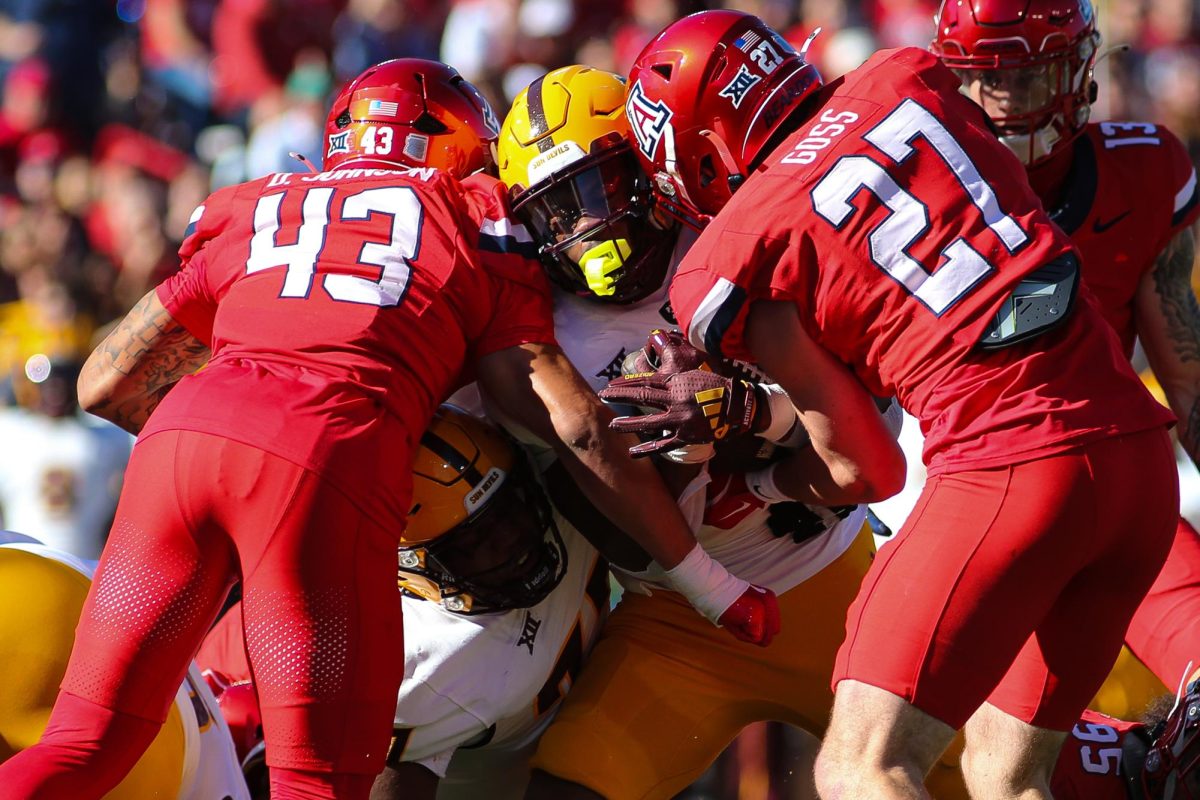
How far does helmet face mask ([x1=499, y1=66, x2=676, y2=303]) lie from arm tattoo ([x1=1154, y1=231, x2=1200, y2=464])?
142cm

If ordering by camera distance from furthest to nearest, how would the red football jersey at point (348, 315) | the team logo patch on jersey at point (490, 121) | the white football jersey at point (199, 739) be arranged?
the team logo patch on jersey at point (490, 121), the white football jersey at point (199, 739), the red football jersey at point (348, 315)

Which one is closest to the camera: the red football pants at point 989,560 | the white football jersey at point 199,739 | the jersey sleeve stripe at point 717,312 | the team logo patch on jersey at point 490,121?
the red football pants at point 989,560

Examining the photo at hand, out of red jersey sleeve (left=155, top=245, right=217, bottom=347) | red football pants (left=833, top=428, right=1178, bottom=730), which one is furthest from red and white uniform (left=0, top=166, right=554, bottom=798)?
red football pants (left=833, top=428, right=1178, bottom=730)

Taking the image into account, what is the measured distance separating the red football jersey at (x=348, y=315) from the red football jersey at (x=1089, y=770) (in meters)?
1.75

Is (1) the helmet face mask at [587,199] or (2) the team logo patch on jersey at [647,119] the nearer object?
(2) the team logo patch on jersey at [647,119]

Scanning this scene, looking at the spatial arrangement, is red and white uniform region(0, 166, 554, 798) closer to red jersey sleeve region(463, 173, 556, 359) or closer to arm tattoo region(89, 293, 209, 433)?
red jersey sleeve region(463, 173, 556, 359)

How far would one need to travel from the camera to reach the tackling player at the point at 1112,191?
415cm

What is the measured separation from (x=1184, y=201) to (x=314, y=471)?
8.28 ft

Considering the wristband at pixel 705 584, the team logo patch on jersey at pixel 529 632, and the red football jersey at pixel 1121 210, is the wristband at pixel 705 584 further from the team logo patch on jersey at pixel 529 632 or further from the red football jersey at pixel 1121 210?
the red football jersey at pixel 1121 210

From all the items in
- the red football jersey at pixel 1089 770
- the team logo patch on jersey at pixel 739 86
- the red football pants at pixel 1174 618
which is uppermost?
the team logo patch on jersey at pixel 739 86

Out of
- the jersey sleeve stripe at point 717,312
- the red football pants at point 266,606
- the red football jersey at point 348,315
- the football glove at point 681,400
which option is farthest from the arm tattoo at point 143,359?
the jersey sleeve stripe at point 717,312

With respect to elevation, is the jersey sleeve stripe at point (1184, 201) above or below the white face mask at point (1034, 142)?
below

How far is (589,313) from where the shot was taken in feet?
13.1

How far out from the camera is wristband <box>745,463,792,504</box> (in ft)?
12.6
